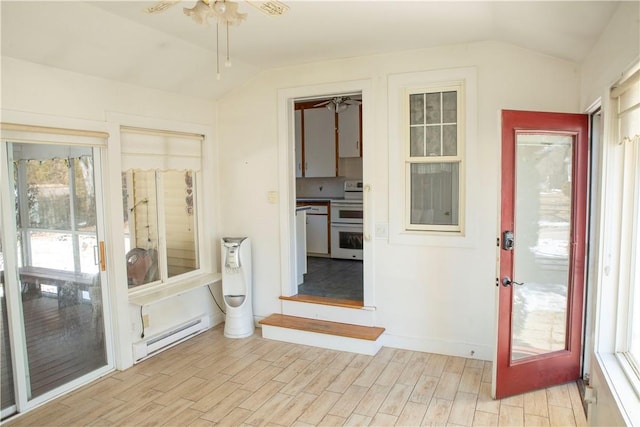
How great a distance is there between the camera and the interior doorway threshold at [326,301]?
4.18m

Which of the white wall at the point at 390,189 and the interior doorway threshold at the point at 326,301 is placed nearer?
the white wall at the point at 390,189

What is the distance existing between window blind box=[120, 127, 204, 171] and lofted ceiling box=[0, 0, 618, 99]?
0.43 m

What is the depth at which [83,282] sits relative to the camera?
134 inches

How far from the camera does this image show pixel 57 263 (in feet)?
10.6

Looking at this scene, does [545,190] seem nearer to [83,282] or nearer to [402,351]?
[402,351]

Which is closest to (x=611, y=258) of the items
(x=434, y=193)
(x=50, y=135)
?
(x=434, y=193)

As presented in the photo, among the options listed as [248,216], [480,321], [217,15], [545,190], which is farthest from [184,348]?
[545,190]

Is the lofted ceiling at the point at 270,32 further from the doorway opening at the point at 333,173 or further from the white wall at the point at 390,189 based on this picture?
the doorway opening at the point at 333,173

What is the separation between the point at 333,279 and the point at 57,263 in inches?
122

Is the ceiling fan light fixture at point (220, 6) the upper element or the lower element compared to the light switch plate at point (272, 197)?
upper

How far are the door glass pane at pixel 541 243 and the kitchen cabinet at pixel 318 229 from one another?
3878 millimetres

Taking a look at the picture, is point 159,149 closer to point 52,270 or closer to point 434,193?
point 52,270

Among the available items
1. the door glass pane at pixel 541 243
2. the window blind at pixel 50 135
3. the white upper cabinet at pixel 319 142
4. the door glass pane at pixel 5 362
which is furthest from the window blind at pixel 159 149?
the door glass pane at pixel 541 243

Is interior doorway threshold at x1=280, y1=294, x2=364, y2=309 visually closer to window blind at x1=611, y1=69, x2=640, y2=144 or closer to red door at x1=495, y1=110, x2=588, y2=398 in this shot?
red door at x1=495, y1=110, x2=588, y2=398
